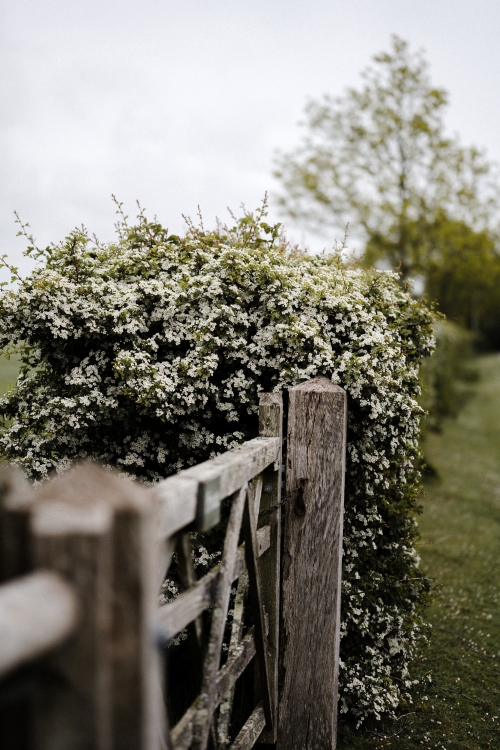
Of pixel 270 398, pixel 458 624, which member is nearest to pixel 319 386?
pixel 270 398

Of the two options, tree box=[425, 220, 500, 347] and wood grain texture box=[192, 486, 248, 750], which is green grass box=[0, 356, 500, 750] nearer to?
wood grain texture box=[192, 486, 248, 750]

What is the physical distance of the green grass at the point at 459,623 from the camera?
11.9 feet

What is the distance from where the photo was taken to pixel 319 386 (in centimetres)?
320

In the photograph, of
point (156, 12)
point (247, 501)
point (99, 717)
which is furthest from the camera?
point (156, 12)

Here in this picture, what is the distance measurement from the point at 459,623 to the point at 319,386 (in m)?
3.40

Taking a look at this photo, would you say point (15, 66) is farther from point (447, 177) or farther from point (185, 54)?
point (447, 177)

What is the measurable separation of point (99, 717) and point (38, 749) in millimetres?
132

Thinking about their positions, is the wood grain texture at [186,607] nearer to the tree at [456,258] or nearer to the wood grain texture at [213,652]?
the wood grain texture at [213,652]

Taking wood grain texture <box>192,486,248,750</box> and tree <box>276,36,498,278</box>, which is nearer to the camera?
wood grain texture <box>192,486,248,750</box>

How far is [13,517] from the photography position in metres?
1.10

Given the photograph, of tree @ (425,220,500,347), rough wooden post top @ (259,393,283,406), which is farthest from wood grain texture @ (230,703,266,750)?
tree @ (425,220,500,347)

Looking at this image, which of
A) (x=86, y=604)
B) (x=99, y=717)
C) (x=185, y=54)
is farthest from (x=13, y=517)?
(x=185, y=54)

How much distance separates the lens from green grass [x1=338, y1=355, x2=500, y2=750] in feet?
11.9

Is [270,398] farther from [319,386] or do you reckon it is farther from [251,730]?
[251,730]
